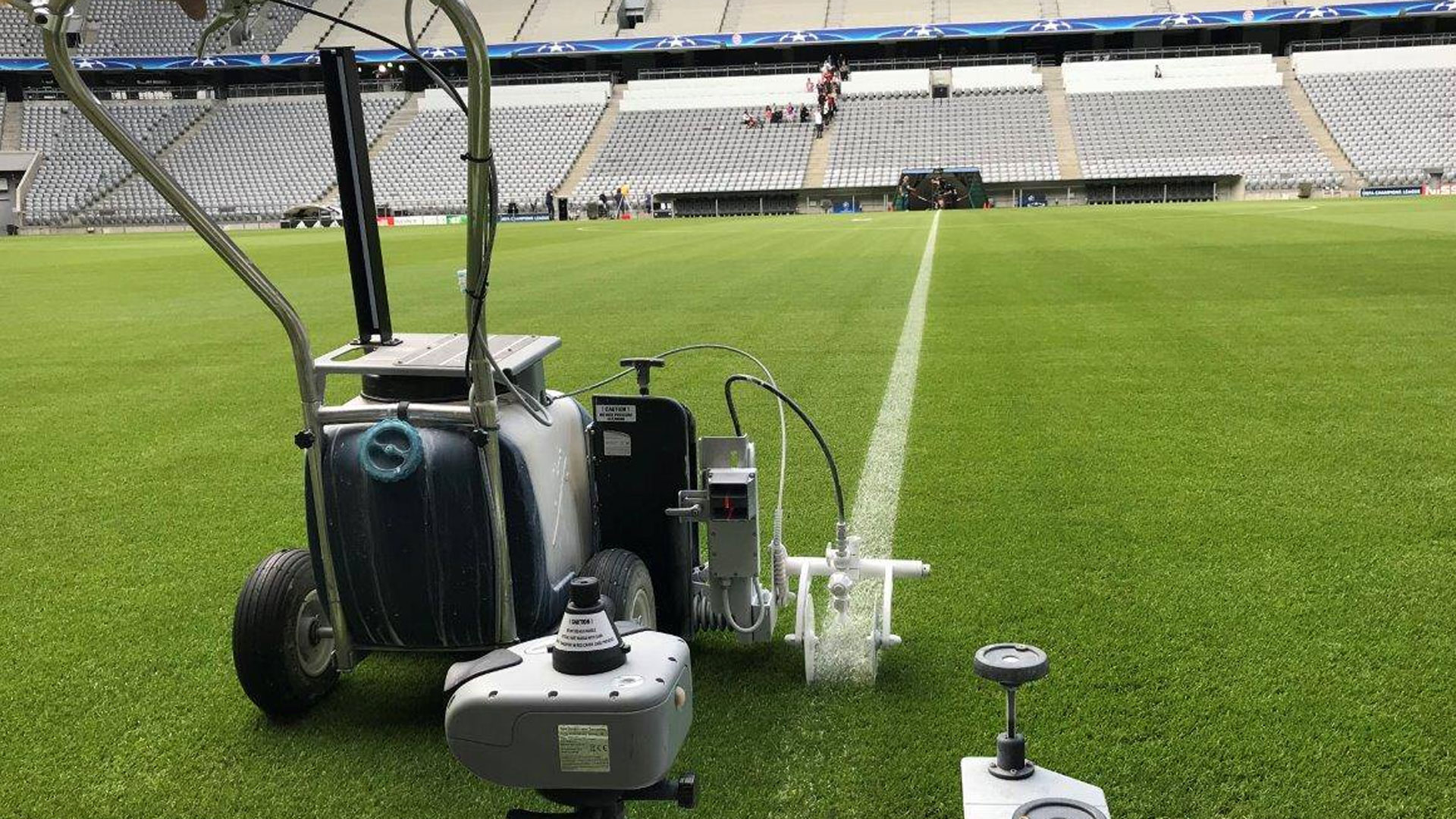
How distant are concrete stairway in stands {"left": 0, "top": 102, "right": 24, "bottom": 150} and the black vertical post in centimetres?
6469

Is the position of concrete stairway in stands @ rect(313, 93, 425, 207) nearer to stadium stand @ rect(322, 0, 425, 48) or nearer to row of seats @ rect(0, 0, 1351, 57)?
stadium stand @ rect(322, 0, 425, 48)

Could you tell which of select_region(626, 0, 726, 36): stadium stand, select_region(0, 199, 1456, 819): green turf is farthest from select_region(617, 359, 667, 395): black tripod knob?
select_region(626, 0, 726, 36): stadium stand

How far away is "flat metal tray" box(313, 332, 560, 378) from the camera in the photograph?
245 cm

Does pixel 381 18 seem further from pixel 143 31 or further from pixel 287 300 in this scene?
pixel 287 300

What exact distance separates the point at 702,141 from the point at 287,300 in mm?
52497

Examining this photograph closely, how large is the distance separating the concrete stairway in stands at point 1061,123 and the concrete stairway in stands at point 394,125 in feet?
106

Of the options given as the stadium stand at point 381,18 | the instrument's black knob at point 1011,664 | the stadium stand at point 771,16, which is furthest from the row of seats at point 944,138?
the instrument's black knob at point 1011,664

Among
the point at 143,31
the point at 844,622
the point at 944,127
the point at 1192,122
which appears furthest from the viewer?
the point at 143,31

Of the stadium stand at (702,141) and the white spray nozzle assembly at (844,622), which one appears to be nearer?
the white spray nozzle assembly at (844,622)

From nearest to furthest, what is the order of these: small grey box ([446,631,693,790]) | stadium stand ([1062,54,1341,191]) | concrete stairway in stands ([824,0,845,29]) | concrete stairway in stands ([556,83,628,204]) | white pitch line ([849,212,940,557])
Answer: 1. small grey box ([446,631,693,790])
2. white pitch line ([849,212,940,557])
3. stadium stand ([1062,54,1341,191])
4. concrete stairway in stands ([556,83,628,204])
5. concrete stairway in stands ([824,0,845,29])

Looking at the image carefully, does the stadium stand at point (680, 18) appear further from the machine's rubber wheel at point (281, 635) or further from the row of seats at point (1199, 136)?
the machine's rubber wheel at point (281, 635)

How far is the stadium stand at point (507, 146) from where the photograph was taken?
50875 millimetres

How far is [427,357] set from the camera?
8.32 ft

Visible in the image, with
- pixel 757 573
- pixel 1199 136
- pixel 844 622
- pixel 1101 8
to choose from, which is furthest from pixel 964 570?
pixel 1101 8
